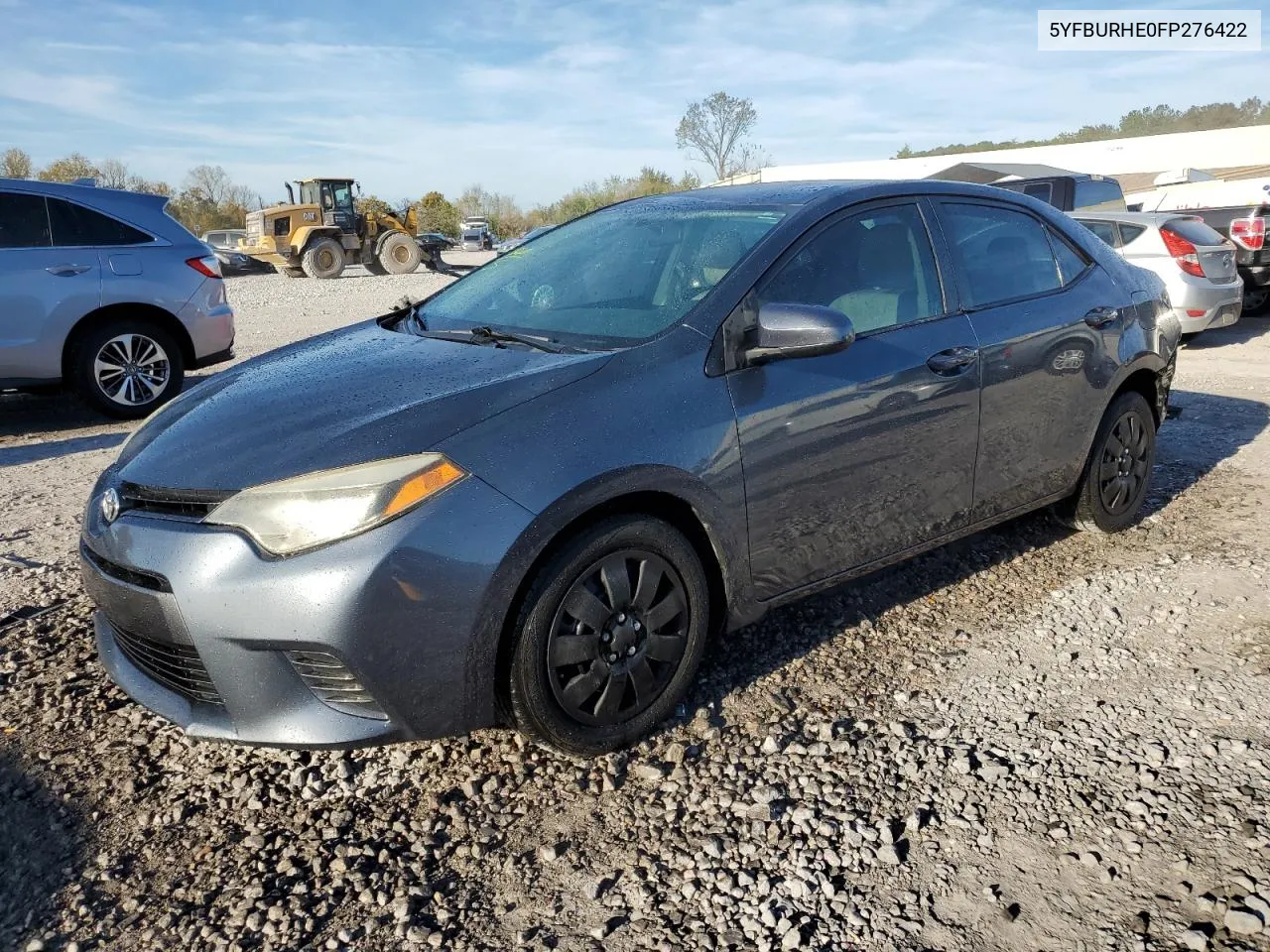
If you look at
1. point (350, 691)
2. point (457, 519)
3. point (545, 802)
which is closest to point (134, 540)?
point (350, 691)

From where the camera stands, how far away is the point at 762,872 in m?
2.31

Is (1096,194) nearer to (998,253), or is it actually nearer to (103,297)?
(998,253)

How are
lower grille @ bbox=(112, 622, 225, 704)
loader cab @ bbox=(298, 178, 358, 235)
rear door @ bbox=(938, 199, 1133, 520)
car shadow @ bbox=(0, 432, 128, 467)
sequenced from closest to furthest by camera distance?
1. lower grille @ bbox=(112, 622, 225, 704)
2. rear door @ bbox=(938, 199, 1133, 520)
3. car shadow @ bbox=(0, 432, 128, 467)
4. loader cab @ bbox=(298, 178, 358, 235)

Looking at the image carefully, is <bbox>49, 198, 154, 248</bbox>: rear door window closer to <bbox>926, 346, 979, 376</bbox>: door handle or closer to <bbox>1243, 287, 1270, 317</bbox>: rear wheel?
<bbox>926, 346, 979, 376</bbox>: door handle

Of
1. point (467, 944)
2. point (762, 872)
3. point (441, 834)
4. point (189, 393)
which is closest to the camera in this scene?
point (467, 944)

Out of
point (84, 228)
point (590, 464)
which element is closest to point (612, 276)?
point (590, 464)

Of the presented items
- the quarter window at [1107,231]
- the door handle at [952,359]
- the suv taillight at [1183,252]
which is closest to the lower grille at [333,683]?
the door handle at [952,359]

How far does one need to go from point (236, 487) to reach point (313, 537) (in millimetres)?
273

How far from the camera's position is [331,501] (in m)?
2.38

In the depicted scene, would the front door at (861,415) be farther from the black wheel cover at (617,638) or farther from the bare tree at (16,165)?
the bare tree at (16,165)

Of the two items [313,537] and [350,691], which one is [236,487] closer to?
[313,537]

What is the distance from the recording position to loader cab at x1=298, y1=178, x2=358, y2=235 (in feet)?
89.9

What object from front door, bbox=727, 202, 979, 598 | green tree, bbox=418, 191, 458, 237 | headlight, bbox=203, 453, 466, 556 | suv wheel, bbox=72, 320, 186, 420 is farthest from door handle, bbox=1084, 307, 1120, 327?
green tree, bbox=418, 191, 458, 237

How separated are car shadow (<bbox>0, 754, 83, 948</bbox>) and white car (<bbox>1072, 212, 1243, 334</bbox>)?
981 centimetres
